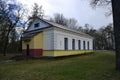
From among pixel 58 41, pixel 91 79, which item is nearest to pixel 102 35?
pixel 58 41

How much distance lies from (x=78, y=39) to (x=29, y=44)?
33.1ft

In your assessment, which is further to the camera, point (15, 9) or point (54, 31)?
point (15, 9)

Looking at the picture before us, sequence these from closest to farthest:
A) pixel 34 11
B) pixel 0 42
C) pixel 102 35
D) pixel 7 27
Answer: pixel 7 27 → pixel 0 42 → pixel 34 11 → pixel 102 35

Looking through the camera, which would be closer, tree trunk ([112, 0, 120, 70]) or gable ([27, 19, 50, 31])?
tree trunk ([112, 0, 120, 70])

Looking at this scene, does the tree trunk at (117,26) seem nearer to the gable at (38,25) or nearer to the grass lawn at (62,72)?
the grass lawn at (62,72)

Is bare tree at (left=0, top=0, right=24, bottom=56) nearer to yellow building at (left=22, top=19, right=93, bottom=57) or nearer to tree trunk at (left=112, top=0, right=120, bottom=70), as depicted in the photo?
yellow building at (left=22, top=19, right=93, bottom=57)

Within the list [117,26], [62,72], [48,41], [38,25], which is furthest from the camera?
[38,25]

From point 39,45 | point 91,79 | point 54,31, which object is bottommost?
point 91,79

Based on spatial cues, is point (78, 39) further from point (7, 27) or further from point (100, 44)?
point (100, 44)

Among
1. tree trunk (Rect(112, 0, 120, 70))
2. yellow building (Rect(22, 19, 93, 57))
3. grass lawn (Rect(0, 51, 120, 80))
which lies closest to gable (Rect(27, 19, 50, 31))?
yellow building (Rect(22, 19, 93, 57))

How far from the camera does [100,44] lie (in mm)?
74375

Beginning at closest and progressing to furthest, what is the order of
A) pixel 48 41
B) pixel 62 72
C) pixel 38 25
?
pixel 62 72 < pixel 48 41 < pixel 38 25

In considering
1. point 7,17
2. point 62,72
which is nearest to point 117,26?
point 62,72

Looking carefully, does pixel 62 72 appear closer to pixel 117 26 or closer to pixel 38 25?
pixel 117 26
